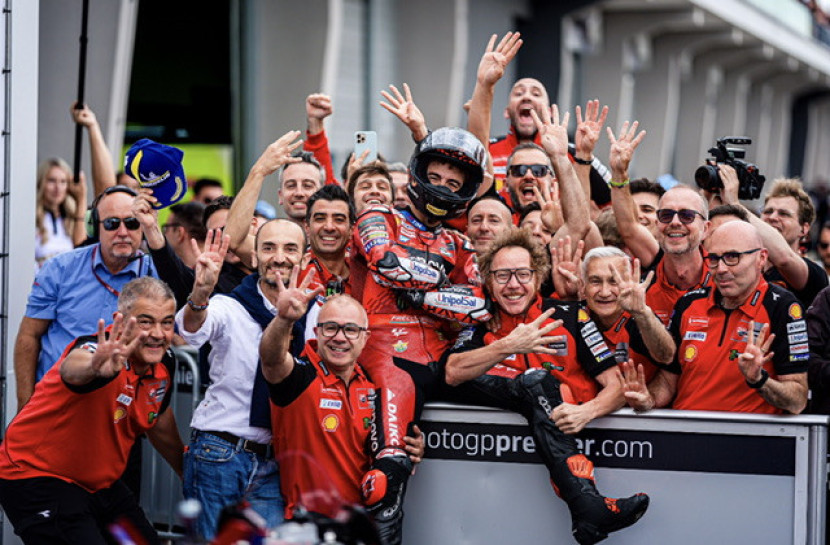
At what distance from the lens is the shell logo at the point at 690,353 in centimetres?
596

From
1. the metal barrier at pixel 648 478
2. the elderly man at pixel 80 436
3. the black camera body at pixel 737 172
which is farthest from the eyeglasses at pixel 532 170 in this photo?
the elderly man at pixel 80 436

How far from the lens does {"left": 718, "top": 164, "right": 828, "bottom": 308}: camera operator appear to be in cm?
688

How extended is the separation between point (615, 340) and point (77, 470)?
2.74m

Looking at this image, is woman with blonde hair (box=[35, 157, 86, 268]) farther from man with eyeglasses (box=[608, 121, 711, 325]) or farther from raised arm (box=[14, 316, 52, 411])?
man with eyeglasses (box=[608, 121, 711, 325])

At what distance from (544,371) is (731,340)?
95cm

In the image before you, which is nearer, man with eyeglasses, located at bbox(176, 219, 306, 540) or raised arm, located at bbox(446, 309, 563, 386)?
raised arm, located at bbox(446, 309, 563, 386)

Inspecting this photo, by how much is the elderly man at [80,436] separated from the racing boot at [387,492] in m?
1.09

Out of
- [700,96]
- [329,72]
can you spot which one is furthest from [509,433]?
[700,96]

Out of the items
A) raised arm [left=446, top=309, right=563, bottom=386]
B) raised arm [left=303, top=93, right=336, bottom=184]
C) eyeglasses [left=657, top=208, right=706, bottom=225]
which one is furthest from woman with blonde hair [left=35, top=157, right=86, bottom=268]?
eyeglasses [left=657, top=208, right=706, bottom=225]

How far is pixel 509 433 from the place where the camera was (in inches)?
231

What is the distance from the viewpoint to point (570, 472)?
5.60 metres

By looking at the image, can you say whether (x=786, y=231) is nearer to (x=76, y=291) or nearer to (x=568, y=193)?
(x=568, y=193)

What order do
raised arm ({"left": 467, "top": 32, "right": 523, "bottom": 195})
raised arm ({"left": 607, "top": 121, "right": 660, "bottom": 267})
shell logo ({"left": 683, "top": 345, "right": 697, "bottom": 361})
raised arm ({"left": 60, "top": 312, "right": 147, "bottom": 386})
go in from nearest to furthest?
1. raised arm ({"left": 60, "top": 312, "right": 147, "bottom": 386})
2. shell logo ({"left": 683, "top": 345, "right": 697, "bottom": 361})
3. raised arm ({"left": 607, "top": 121, "right": 660, "bottom": 267})
4. raised arm ({"left": 467, "top": 32, "right": 523, "bottom": 195})

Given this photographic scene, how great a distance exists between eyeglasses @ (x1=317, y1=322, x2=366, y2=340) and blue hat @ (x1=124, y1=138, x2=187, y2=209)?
1.46 m
